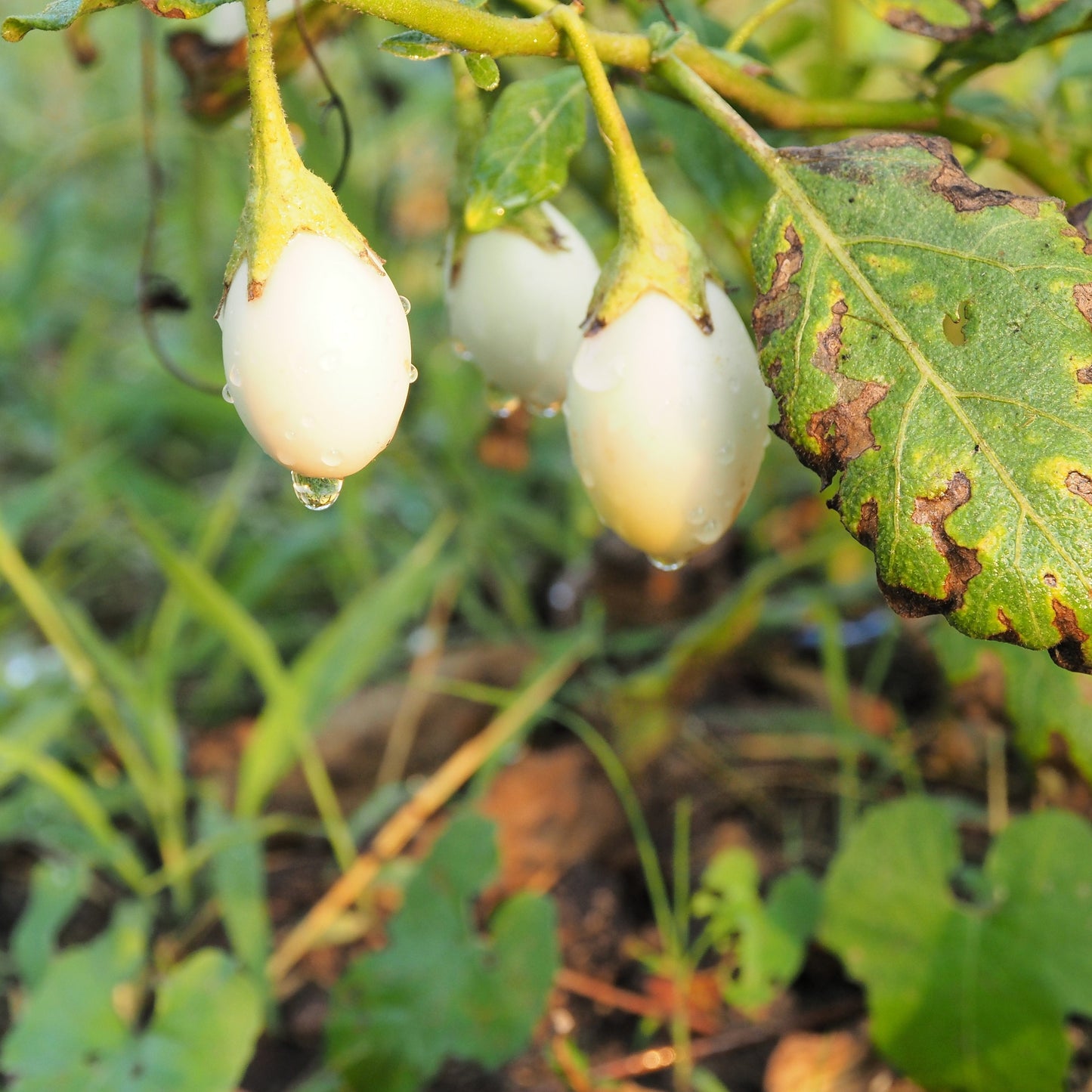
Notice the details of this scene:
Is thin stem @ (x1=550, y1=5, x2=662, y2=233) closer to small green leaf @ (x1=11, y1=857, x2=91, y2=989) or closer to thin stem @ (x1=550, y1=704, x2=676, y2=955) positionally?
thin stem @ (x1=550, y1=704, x2=676, y2=955)

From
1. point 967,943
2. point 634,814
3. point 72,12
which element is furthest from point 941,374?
point 634,814

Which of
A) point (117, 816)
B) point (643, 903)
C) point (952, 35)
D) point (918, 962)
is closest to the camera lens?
point (952, 35)

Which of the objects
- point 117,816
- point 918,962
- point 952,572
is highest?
point 952,572

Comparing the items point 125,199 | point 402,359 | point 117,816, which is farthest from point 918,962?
point 125,199

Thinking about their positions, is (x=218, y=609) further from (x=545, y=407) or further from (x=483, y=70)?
(x=483, y=70)

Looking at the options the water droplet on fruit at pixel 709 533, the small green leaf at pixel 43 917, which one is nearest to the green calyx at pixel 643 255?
the water droplet on fruit at pixel 709 533

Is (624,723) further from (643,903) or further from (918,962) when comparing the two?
(918,962)

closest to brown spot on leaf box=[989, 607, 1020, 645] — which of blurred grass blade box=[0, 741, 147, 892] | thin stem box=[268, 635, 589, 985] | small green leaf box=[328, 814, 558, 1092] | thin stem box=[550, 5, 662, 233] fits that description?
thin stem box=[550, 5, 662, 233]
